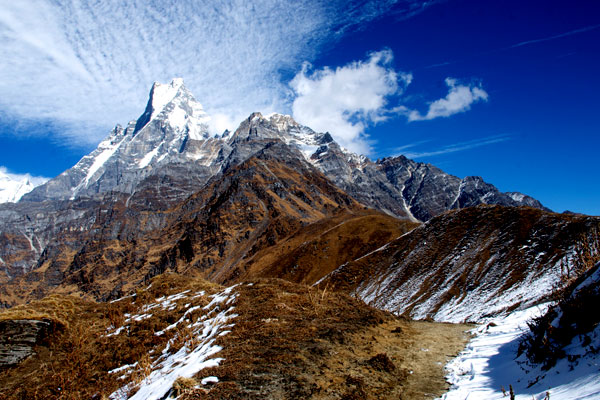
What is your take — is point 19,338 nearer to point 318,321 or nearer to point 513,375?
point 318,321

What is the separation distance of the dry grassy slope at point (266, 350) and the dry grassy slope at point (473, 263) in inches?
209

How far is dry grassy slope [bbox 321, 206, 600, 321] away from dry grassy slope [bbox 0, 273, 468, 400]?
530 cm

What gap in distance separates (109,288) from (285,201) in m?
Answer: 74.0

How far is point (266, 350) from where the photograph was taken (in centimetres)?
965

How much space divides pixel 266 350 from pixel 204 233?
401 feet

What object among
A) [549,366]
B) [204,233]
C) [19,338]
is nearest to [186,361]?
[19,338]

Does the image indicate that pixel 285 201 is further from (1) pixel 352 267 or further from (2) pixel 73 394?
(2) pixel 73 394

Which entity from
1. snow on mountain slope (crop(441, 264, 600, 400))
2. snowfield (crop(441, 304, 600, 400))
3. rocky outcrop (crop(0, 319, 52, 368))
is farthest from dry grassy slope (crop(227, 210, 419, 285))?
snow on mountain slope (crop(441, 264, 600, 400))

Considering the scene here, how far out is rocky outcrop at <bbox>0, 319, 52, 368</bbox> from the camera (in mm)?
12867

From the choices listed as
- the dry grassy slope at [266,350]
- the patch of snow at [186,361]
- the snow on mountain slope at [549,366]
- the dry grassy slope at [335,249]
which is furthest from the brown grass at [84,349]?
the dry grassy slope at [335,249]

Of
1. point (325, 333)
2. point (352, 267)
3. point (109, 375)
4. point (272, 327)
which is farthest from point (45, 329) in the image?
point (352, 267)

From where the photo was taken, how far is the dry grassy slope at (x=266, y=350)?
8023 mm

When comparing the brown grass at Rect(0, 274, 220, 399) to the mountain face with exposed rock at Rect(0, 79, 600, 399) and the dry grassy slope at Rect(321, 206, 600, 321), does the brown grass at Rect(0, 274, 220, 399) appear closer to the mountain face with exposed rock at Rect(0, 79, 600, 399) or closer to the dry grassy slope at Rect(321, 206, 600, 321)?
the mountain face with exposed rock at Rect(0, 79, 600, 399)

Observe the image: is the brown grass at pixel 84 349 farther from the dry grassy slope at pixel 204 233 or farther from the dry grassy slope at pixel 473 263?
the dry grassy slope at pixel 204 233
